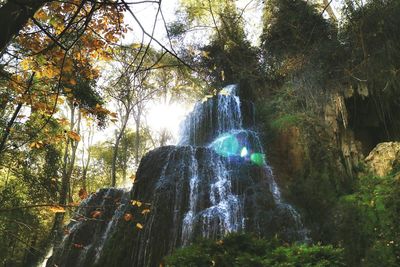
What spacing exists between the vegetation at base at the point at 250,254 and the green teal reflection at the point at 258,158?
6788mm

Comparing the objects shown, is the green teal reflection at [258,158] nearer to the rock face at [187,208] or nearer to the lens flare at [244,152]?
the rock face at [187,208]

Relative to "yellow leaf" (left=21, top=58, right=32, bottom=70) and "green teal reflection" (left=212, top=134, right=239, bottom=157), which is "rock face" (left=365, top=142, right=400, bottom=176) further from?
"yellow leaf" (left=21, top=58, right=32, bottom=70)

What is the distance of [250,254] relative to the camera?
4.74 metres

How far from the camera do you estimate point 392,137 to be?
13.2 metres

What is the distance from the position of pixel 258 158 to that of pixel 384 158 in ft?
12.6

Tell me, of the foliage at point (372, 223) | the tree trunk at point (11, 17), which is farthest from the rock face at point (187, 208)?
the tree trunk at point (11, 17)

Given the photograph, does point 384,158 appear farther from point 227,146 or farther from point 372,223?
point 227,146

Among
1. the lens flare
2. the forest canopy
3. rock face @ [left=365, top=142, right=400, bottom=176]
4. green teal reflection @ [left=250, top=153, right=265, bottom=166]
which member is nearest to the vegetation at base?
the forest canopy

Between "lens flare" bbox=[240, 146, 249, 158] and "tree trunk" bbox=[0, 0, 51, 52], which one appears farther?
"lens flare" bbox=[240, 146, 249, 158]

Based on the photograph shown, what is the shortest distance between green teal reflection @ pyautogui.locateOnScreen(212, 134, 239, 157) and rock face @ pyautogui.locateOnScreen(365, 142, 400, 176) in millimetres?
4326

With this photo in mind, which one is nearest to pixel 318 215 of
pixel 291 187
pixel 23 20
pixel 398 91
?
pixel 291 187

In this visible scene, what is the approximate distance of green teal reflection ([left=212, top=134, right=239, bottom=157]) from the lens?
12712 mm

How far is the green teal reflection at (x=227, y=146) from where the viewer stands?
12.7 metres

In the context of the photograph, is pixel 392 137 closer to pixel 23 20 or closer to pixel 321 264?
pixel 321 264
